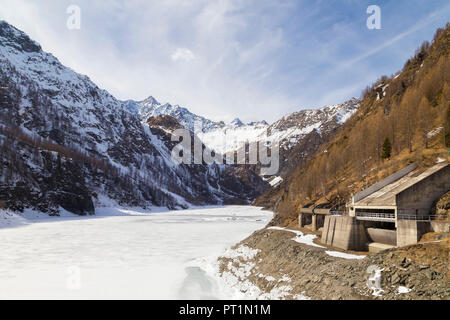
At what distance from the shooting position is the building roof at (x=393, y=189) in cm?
2533

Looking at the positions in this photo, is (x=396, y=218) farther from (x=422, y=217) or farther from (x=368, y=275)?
(x=368, y=275)

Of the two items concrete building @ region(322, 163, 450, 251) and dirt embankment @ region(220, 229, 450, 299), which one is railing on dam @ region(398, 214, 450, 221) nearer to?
concrete building @ region(322, 163, 450, 251)

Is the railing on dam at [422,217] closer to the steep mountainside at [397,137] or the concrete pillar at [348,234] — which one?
the concrete pillar at [348,234]

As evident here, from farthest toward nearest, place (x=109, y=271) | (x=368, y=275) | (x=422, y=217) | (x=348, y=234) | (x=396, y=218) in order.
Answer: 1. (x=109, y=271)
2. (x=348, y=234)
3. (x=396, y=218)
4. (x=422, y=217)
5. (x=368, y=275)

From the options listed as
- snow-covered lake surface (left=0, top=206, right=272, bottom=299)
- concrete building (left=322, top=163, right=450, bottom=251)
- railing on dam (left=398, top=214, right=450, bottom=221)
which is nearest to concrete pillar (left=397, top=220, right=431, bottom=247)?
concrete building (left=322, top=163, right=450, bottom=251)

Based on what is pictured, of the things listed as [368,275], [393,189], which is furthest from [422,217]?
[368,275]

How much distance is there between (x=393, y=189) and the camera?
2933 centimetres

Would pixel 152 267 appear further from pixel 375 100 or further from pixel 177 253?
pixel 375 100

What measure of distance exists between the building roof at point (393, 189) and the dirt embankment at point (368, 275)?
7.44 meters

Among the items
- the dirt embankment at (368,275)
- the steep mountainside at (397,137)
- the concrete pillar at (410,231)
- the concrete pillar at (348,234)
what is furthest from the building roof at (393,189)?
the dirt embankment at (368,275)

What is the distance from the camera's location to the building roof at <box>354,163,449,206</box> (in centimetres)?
2533

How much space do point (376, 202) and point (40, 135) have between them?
200m

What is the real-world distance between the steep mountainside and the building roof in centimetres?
369

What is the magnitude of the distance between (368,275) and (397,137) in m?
45.5
